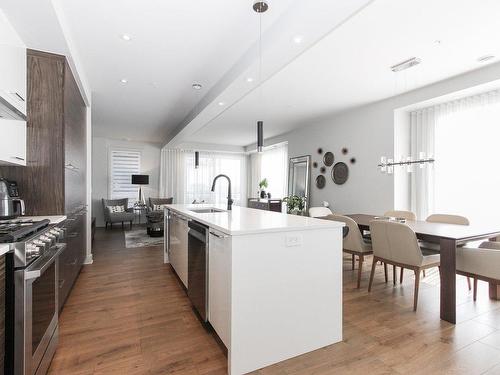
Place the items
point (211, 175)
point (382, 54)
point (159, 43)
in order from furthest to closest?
1. point (211, 175)
2. point (382, 54)
3. point (159, 43)

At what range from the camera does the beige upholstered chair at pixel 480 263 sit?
2158mm

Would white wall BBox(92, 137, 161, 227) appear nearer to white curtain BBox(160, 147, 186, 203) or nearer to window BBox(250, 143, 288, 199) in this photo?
white curtain BBox(160, 147, 186, 203)

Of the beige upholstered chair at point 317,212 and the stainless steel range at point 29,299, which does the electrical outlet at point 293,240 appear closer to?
the stainless steel range at point 29,299

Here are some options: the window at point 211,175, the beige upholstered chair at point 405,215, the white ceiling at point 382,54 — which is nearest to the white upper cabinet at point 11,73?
the white ceiling at point 382,54

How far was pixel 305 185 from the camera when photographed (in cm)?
620

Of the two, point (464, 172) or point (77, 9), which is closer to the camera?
point (77, 9)

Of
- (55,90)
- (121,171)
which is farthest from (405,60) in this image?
(121,171)

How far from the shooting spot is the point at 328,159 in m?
5.56

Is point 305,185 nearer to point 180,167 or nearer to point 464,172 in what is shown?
point 464,172

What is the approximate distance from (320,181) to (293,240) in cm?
428

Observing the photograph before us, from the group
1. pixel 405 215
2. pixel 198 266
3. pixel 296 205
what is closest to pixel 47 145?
pixel 198 266

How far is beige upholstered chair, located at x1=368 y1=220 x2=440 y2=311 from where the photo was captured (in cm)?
238

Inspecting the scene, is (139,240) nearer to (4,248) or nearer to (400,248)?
(4,248)

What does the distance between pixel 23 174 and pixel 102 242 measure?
3.40m
